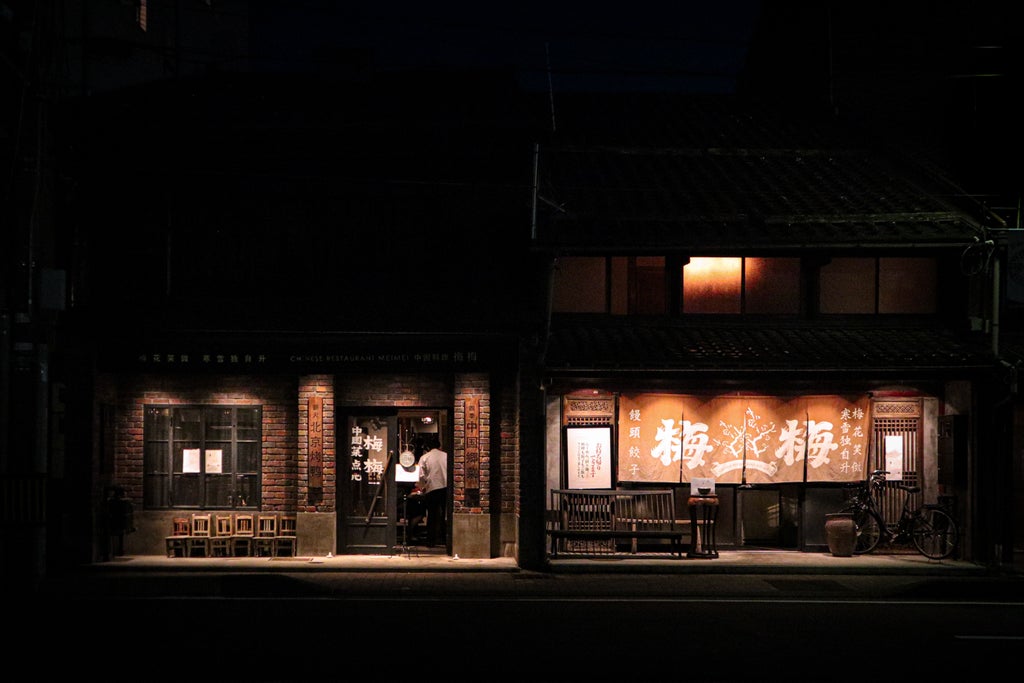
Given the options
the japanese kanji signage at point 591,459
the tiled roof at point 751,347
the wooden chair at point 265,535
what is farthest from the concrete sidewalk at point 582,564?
the tiled roof at point 751,347

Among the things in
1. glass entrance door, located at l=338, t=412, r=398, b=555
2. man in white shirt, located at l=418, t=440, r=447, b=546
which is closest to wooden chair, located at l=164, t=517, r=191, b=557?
glass entrance door, located at l=338, t=412, r=398, b=555

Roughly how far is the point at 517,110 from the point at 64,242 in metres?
9.25

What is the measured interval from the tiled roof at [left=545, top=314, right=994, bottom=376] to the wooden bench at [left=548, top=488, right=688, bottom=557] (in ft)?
7.99

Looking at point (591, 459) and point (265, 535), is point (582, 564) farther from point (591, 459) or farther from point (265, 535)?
point (265, 535)

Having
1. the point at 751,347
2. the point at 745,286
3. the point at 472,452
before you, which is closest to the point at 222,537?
the point at 472,452

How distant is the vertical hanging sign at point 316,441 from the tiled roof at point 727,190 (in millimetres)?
4830

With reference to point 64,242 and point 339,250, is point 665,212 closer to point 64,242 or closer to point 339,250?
point 339,250

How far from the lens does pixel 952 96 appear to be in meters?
21.2

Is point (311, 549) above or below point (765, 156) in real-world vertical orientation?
below

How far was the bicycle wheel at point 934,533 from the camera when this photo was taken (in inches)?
705

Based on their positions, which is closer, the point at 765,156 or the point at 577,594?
the point at 577,594

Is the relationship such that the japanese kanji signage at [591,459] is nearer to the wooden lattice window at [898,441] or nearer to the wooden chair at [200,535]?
the wooden lattice window at [898,441]

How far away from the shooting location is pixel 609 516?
18.3m

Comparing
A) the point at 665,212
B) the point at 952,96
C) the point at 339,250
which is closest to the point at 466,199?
the point at 339,250
